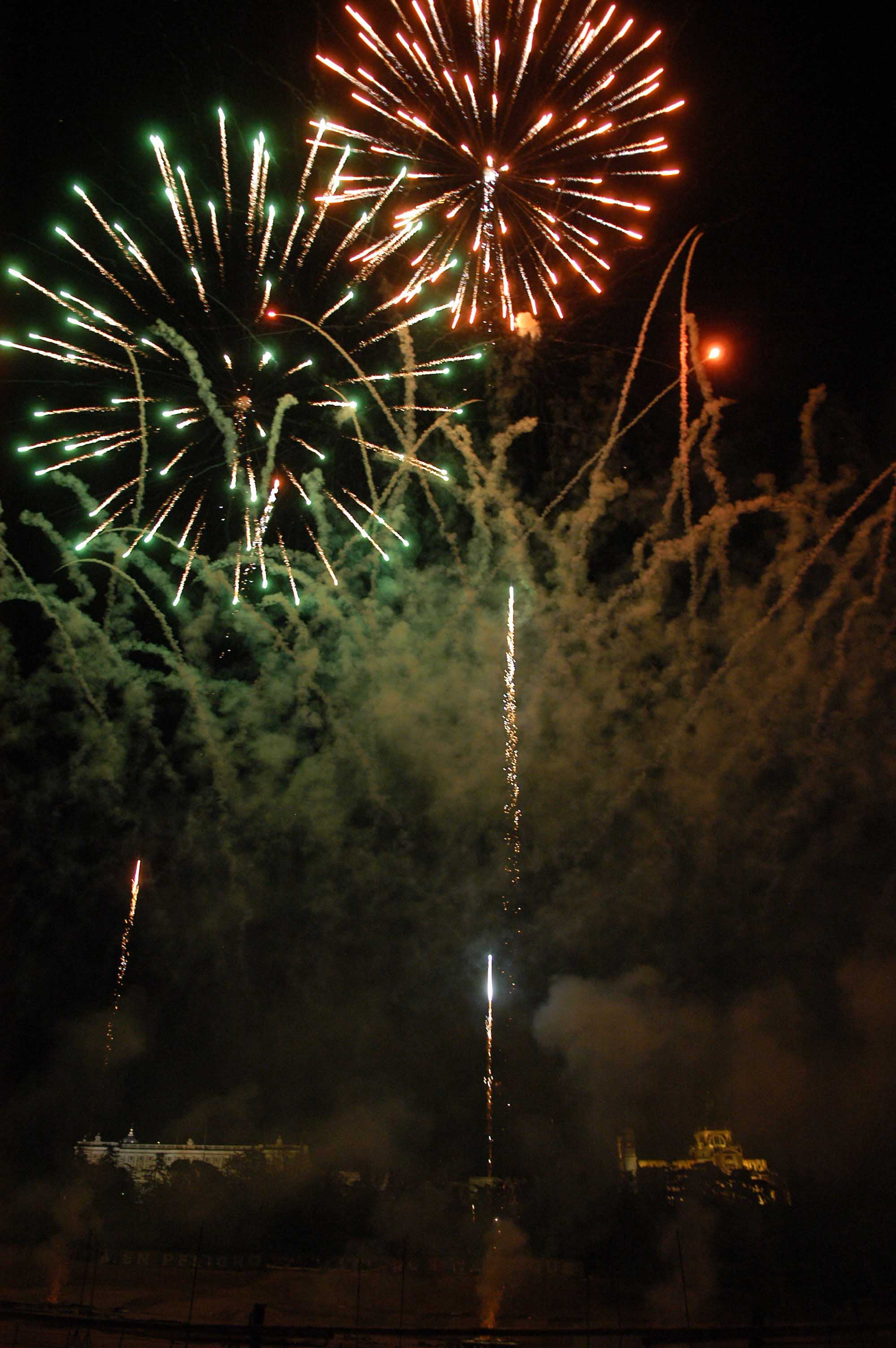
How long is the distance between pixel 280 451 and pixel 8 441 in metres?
3.70

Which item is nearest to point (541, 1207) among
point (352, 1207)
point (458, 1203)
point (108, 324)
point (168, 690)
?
point (458, 1203)

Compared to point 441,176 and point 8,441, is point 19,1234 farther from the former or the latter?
point 441,176

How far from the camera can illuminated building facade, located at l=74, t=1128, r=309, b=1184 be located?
120ft

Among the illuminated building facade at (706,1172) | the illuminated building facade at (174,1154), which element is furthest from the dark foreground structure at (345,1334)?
the illuminated building facade at (174,1154)

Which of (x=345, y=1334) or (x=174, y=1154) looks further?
(x=174, y=1154)

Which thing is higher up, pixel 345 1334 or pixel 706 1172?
pixel 706 1172

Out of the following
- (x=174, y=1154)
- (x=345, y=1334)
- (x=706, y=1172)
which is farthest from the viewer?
(x=174, y=1154)

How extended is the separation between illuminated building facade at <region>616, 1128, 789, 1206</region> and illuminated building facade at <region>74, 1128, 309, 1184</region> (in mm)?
13343

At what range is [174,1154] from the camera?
38.8m

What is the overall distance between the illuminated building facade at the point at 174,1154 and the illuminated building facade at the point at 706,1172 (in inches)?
525

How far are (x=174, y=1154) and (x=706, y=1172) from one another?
22864mm

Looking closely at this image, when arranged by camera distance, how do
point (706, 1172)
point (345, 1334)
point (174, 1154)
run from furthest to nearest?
point (174, 1154) → point (706, 1172) → point (345, 1334)

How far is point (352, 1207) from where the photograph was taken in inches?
1355

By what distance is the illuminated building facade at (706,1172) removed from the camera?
33.6 meters
